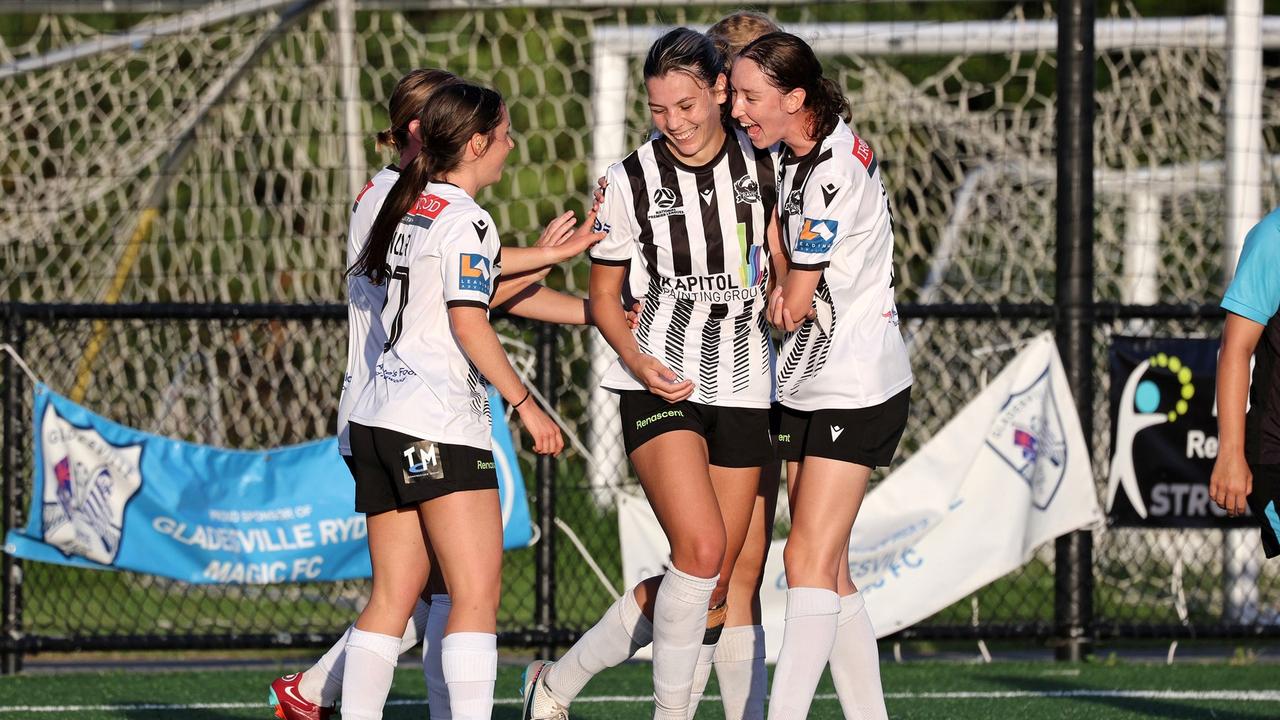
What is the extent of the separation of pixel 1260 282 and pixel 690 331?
1.49 meters

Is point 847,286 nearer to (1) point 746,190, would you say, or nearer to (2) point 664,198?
Answer: (1) point 746,190

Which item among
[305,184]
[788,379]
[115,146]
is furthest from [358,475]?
[305,184]

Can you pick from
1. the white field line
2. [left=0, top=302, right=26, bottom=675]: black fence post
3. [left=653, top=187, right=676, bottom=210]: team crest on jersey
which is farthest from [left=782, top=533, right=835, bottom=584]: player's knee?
[left=0, top=302, right=26, bottom=675]: black fence post

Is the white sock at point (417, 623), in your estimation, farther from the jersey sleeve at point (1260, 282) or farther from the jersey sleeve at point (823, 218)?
the jersey sleeve at point (1260, 282)

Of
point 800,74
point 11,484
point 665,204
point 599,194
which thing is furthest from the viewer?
point 11,484

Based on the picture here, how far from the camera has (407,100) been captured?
14.4ft

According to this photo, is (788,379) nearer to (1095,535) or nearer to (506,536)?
(506,536)

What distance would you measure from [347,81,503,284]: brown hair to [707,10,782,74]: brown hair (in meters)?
0.73

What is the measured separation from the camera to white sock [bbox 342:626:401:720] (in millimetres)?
4176


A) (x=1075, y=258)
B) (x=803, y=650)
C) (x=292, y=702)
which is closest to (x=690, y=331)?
(x=803, y=650)

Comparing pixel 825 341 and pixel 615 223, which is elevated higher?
pixel 615 223

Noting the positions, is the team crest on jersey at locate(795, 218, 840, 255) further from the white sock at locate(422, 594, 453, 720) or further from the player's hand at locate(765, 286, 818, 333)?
the white sock at locate(422, 594, 453, 720)

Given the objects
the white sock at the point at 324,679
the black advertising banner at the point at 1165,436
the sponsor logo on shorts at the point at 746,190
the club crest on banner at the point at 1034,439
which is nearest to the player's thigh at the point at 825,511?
the sponsor logo on shorts at the point at 746,190

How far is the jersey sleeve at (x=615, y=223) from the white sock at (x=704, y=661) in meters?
1.08
